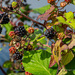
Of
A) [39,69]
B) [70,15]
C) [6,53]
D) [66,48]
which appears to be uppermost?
[70,15]

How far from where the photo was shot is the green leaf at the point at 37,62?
606 millimetres

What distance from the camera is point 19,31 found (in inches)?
24.5

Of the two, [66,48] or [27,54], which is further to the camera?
[27,54]

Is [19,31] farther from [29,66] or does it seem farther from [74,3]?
[74,3]

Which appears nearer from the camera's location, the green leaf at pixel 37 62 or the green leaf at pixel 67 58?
the green leaf at pixel 67 58

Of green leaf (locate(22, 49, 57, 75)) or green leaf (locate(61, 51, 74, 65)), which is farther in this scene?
green leaf (locate(22, 49, 57, 75))

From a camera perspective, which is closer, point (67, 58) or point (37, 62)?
point (67, 58)

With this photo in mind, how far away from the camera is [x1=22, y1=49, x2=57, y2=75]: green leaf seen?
61 centimetres

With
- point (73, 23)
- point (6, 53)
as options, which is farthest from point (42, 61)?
point (6, 53)

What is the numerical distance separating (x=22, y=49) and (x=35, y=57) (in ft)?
0.28

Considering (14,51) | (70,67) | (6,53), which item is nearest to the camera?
(70,67)

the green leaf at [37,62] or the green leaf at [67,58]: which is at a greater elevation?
the green leaf at [67,58]

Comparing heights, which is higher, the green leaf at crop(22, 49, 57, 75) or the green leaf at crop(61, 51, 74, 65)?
the green leaf at crop(61, 51, 74, 65)

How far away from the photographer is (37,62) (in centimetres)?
63
